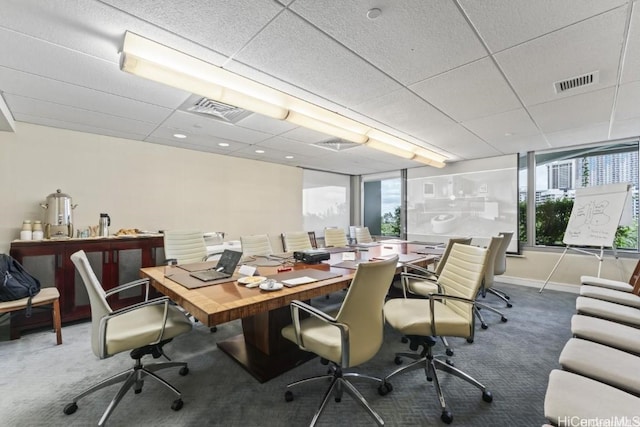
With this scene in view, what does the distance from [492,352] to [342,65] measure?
2911 mm

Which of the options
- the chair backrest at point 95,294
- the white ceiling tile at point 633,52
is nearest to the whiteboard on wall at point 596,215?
the white ceiling tile at point 633,52

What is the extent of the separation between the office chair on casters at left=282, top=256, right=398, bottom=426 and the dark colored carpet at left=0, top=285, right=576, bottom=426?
0.98ft

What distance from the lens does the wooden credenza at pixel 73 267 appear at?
2.93m

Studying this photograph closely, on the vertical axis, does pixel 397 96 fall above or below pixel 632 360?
above

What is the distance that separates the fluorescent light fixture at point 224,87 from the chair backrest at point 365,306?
1.92m

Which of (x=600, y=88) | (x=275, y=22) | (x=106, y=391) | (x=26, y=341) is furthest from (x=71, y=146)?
(x=600, y=88)

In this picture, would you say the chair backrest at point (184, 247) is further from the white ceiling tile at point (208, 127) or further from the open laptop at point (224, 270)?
the white ceiling tile at point (208, 127)

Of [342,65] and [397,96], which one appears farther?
[397,96]

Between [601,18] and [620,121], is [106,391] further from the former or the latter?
[620,121]

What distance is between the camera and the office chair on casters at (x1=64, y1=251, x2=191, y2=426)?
1.63m

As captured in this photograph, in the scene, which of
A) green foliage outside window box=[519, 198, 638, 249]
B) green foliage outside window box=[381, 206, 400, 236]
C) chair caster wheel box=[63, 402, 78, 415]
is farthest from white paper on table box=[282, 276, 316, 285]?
green foliage outside window box=[381, 206, 400, 236]

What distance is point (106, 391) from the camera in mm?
1940

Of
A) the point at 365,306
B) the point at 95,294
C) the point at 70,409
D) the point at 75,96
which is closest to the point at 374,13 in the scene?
the point at 365,306

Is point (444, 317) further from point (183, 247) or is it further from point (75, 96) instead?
point (75, 96)
